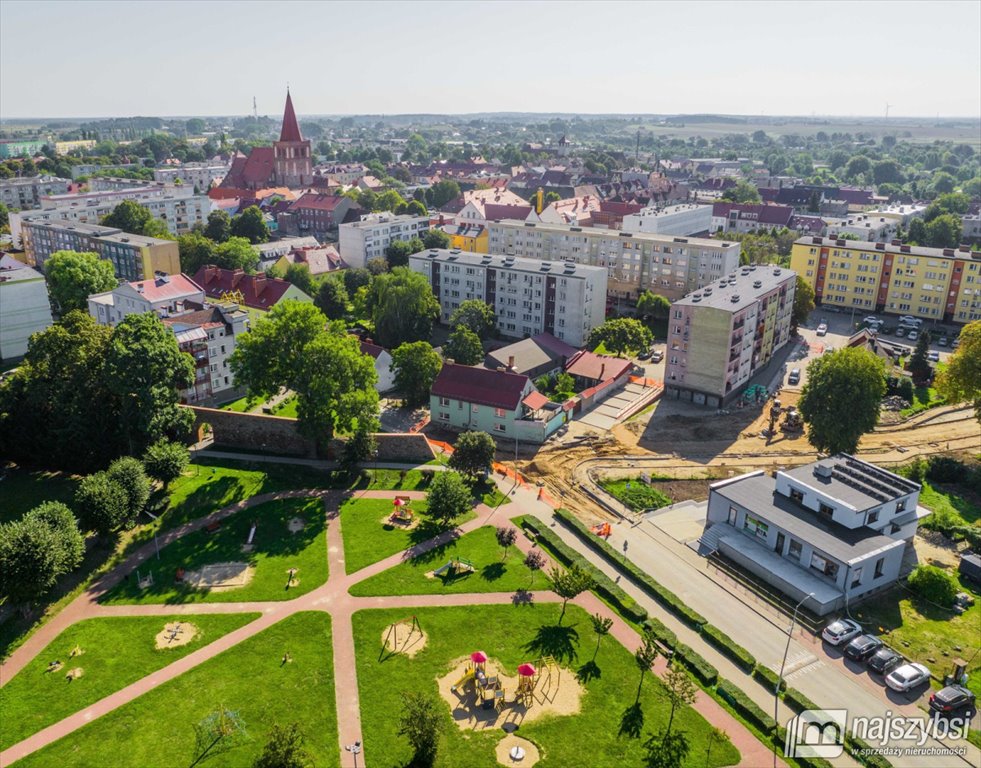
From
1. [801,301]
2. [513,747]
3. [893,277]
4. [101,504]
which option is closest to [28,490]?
[101,504]

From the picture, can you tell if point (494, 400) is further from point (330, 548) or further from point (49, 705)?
point (49, 705)

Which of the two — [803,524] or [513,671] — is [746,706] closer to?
[513,671]

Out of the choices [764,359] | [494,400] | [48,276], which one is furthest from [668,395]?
[48,276]

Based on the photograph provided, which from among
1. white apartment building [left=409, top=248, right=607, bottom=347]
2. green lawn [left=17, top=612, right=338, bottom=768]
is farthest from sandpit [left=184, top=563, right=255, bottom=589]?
white apartment building [left=409, top=248, right=607, bottom=347]

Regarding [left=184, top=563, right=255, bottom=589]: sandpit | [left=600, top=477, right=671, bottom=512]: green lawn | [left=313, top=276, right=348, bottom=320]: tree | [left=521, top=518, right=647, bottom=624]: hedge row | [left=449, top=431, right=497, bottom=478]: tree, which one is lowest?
[left=600, top=477, right=671, bottom=512]: green lawn

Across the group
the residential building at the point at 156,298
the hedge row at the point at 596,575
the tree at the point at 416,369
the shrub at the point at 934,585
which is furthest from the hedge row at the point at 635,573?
the residential building at the point at 156,298

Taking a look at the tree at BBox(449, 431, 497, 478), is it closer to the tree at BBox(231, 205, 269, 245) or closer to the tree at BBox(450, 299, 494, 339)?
the tree at BBox(450, 299, 494, 339)
